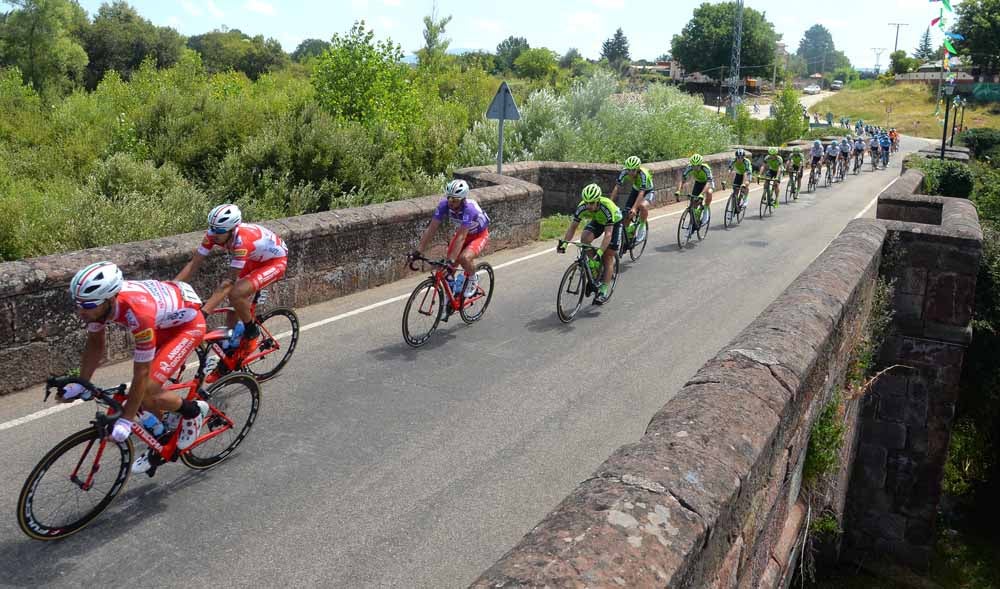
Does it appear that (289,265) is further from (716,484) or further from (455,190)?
(716,484)

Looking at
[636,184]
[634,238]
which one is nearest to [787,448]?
[636,184]

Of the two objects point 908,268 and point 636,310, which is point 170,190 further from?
point 908,268

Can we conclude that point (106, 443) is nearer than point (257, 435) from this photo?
Yes

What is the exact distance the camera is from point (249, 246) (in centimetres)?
752

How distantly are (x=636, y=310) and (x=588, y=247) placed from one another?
1.15 meters

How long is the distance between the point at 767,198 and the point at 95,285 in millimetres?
20000

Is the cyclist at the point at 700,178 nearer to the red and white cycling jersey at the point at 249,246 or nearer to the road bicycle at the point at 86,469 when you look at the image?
the red and white cycling jersey at the point at 249,246

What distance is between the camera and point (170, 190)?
13.2 meters

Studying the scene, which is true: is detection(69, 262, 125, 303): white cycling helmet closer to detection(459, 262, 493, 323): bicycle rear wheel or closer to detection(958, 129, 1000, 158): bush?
detection(459, 262, 493, 323): bicycle rear wheel

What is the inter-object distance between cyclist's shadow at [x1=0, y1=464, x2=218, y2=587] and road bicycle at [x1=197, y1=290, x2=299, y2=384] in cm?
151

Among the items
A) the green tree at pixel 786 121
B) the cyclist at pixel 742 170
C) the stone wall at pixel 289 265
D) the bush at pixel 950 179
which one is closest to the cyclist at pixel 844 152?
the bush at pixel 950 179

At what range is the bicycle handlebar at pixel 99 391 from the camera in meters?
5.11

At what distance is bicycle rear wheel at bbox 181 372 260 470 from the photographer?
620cm

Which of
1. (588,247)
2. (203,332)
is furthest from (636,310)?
(203,332)
